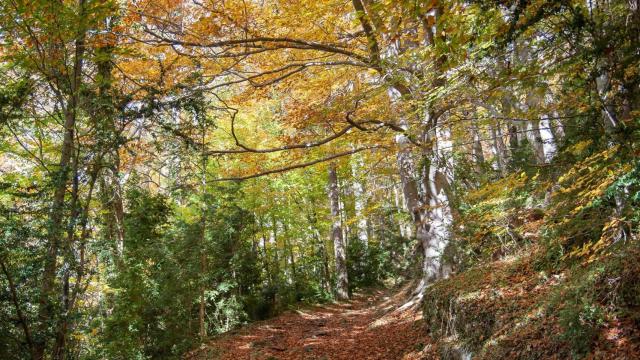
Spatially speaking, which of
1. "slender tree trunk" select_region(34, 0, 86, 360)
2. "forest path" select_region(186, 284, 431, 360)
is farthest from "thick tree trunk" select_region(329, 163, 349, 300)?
"slender tree trunk" select_region(34, 0, 86, 360)

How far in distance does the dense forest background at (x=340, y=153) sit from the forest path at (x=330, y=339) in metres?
0.74

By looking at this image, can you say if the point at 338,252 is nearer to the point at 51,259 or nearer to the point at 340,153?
the point at 340,153

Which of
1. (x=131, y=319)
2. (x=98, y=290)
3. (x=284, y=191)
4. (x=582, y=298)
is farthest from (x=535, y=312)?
(x=284, y=191)

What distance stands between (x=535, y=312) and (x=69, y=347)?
6400mm

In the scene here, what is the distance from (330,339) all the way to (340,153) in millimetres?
5030

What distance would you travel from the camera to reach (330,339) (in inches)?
405

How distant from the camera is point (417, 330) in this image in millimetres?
8164

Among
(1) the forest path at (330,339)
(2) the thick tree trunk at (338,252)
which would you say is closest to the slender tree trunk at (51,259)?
(1) the forest path at (330,339)

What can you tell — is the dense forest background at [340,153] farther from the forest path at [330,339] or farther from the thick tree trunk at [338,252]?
the thick tree trunk at [338,252]

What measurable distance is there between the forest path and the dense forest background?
0.74 meters

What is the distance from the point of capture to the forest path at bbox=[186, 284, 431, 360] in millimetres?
8109

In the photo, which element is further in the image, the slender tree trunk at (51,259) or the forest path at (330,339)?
the forest path at (330,339)

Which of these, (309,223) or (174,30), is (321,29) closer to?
(174,30)

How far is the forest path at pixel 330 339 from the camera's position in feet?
26.6
